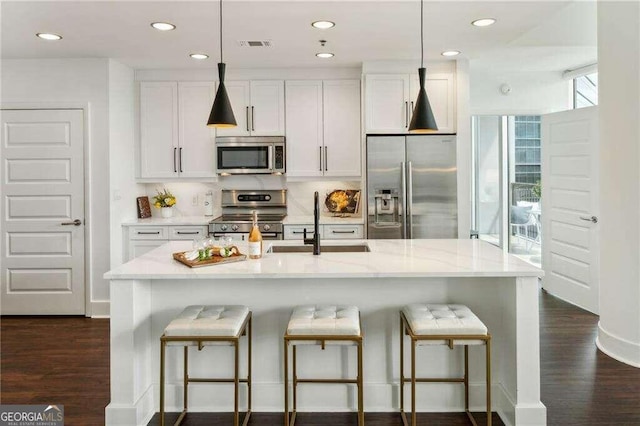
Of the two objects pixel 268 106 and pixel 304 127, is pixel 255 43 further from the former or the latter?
pixel 304 127

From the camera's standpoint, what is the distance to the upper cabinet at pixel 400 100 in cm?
527

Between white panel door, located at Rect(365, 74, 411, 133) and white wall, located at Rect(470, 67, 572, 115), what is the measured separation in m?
1.54

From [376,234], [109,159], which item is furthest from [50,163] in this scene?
[376,234]

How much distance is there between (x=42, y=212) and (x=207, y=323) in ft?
10.9

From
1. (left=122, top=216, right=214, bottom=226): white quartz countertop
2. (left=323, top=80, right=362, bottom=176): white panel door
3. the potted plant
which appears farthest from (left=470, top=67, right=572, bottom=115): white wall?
the potted plant

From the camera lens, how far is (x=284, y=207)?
5.92 meters

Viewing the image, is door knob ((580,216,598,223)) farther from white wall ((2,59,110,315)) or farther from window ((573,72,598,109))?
Answer: white wall ((2,59,110,315))

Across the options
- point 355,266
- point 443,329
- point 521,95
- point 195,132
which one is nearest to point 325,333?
point 355,266

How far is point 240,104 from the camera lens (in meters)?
5.58

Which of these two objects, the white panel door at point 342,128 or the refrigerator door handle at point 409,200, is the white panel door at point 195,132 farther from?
the refrigerator door handle at point 409,200

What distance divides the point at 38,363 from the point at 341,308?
2.39m

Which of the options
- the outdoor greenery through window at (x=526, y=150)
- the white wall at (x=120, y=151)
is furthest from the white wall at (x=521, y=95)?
the white wall at (x=120, y=151)

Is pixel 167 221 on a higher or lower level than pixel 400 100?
lower

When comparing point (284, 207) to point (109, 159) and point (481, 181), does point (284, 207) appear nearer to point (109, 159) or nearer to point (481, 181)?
point (109, 159)
